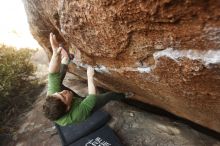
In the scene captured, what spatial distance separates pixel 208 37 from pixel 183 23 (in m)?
0.27

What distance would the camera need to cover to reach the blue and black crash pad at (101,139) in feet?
17.4

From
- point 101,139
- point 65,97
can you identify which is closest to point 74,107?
point 65,97

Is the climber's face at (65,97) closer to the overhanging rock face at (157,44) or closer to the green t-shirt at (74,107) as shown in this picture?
the green t-shirt at (74,107)

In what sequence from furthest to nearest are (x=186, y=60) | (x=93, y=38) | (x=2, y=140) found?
(x=2, y=140)
(x=93, y=38)
(x=186, y=60)

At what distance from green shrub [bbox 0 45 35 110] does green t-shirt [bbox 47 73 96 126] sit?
3.04m

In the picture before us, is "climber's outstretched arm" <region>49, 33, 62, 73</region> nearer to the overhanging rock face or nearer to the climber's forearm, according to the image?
the climber's forearm

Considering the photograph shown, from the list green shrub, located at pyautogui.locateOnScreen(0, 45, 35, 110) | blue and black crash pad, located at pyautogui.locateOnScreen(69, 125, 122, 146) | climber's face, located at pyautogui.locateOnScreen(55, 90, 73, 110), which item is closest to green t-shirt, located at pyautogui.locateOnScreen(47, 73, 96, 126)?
climber's face, located at pyautogui.locateOnScreen(55, 90, 73, 110)

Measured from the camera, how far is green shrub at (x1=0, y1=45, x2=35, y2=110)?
743 centimetres

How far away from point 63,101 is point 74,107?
28 cm

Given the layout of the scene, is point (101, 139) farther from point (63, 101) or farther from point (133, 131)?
point (63, 101)

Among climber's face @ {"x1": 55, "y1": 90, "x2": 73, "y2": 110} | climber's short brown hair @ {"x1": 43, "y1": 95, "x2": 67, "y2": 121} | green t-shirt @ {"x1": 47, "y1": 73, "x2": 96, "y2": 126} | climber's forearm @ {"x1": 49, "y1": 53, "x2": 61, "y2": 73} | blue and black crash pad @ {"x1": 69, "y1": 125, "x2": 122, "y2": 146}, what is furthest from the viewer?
blue and black crash pad @ {"x1": 69, "y1": 125, "x2": 122, "y2": 146}

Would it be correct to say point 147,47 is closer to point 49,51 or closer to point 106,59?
point 106,59

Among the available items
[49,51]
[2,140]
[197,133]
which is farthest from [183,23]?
[2,140]

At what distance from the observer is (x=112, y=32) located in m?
3.62
